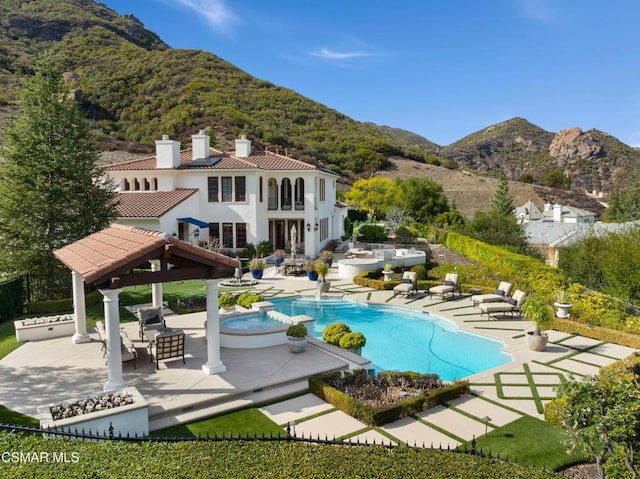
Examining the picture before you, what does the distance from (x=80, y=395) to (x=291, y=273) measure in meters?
16.6

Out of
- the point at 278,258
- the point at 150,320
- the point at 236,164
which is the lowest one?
the point at 150,320

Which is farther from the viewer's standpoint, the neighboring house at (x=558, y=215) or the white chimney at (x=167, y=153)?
the neighboring house at (x=558, y=215)

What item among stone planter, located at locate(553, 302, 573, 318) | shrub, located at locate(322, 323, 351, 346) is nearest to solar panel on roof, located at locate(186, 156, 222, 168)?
shrub, located at locate(322, 323, 351, 346)

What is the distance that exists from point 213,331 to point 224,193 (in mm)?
20332

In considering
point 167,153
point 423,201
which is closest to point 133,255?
point 167,153

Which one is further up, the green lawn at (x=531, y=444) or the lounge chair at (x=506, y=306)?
the lounge chair at (x=506, y=306)

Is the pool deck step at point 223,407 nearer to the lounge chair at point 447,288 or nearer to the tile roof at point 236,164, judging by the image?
the lounge chair at point 447,288

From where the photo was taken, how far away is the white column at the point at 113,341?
28.7ft

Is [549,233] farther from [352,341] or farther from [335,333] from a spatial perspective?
[352,341]

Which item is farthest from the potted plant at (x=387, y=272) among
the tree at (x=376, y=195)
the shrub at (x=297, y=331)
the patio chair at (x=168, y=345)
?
the tree at (x=376, y=195)

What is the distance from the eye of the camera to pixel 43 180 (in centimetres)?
1700

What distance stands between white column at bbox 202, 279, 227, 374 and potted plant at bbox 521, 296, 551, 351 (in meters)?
8.45

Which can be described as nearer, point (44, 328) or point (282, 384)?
point (282, 384)

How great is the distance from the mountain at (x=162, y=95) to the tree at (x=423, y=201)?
21912 mm
